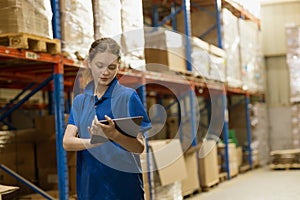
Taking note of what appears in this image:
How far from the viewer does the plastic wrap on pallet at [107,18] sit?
5.66m

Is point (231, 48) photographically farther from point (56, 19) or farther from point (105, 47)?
point (105, 47)

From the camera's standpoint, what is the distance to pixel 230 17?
10273 mm

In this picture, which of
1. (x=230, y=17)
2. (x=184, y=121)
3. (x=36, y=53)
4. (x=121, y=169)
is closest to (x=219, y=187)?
(x=184, y=121)

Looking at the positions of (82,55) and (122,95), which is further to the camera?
(82,55)

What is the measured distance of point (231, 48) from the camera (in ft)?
33.8

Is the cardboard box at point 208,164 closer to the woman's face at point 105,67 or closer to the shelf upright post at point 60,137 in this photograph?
the shelf upright post at point 60,137

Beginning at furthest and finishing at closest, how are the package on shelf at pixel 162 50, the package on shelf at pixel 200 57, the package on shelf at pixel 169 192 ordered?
the package on shelf at pixel 200 57
the package on shelf at pixel 162 50
the package on shelf at pixel 169 192

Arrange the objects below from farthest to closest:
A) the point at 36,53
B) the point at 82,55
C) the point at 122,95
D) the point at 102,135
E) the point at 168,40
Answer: the point at 168,40, the point at 82,55, the point at 36,53, the point at 122,95, the point at 102,135

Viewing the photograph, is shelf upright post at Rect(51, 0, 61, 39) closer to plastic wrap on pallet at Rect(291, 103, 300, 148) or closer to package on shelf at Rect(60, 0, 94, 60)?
package on shelf at Rect(60, 0, 94, 60)

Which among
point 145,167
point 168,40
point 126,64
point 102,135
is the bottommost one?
point 145,167

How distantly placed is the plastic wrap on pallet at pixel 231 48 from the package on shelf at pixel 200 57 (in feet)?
4.14

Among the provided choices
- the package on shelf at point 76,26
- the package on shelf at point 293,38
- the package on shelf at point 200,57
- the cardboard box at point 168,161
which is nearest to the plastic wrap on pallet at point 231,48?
the package on shelf at point 200,57

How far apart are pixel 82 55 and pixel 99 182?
8.49 ft

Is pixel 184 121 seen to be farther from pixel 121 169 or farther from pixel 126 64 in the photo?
pixel 121 169
